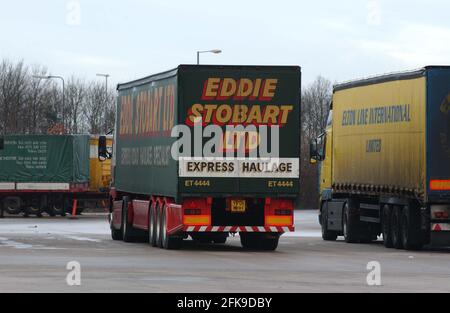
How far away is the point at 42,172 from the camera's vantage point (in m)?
61.1

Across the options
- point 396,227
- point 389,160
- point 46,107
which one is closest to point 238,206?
point 396,227

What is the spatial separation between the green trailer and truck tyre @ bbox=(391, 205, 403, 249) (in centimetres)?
2951

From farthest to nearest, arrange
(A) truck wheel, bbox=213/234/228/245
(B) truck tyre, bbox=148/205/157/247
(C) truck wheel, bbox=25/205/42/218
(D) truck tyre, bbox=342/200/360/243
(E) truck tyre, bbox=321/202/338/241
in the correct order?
1. (C) truck wheel, bbox=25/205/42/218
2. (E) truck tyre, bbox=321/202/338/241
3. (D) truck tyre, bbox=342/200/360/243
4. (A) truck wheel, bbox=213/234/228/245
5. (B) truck tyre, bbox=148/205/157/247

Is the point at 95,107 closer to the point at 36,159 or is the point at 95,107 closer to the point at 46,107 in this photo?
the point at 46,107

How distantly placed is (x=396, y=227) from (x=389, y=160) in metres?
1.57

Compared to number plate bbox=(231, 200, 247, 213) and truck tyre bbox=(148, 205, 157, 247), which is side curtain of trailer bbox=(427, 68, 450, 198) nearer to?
number plate bbox=(231, 200, 247, 213)

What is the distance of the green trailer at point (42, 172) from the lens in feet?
199

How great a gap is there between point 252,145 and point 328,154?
8.90 meters

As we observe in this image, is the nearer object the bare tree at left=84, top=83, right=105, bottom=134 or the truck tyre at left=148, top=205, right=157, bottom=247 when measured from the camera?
the truck tyre at left=148, top=205, right=157, bottom=247

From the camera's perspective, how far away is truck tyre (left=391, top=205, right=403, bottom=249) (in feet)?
107

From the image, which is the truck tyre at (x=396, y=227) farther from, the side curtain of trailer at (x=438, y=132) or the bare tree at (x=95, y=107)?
the bare tree at (x=95, y=107)

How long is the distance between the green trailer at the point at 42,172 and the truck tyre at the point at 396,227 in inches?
1162

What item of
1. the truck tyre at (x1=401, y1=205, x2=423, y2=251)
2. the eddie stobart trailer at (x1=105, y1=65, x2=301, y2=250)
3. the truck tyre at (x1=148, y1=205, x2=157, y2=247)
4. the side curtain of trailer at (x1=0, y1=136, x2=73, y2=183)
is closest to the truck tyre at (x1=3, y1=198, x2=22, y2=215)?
the side curtain of trailer at (x1=0, y1=136, x2=73, y2=183)
